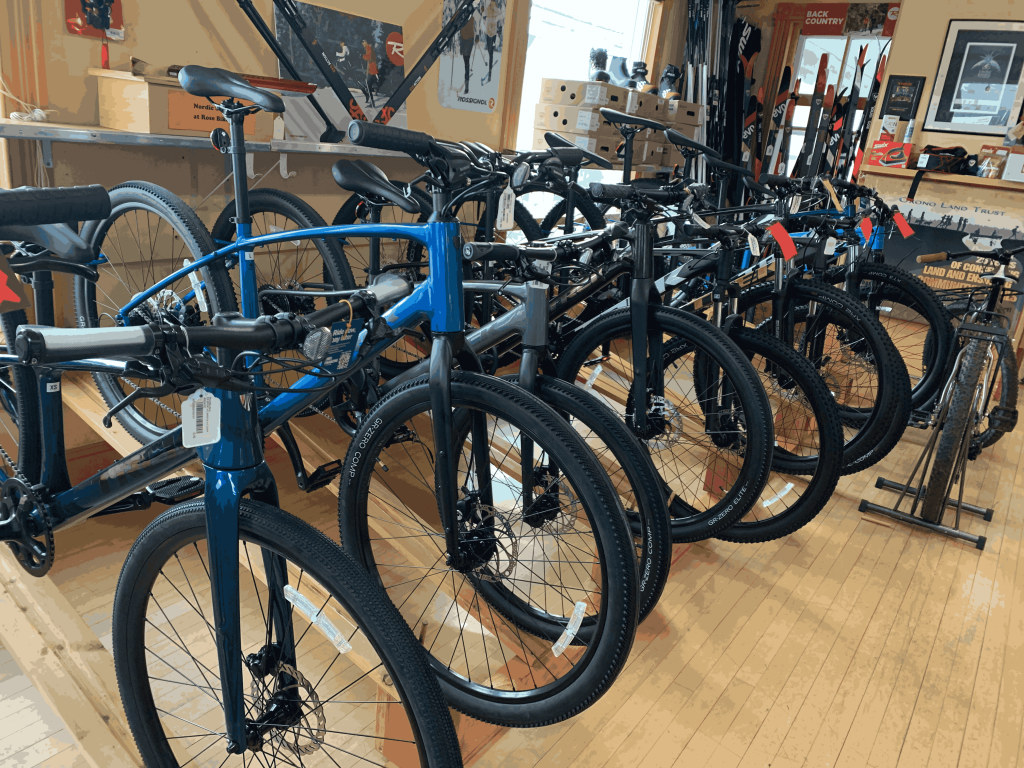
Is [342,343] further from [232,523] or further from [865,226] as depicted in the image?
[865,226]

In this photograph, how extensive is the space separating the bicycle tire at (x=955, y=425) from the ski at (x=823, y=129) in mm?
4640

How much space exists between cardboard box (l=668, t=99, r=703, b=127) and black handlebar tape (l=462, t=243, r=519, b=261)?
131 inches

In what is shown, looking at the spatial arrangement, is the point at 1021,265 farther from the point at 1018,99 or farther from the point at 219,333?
the point at 219,333

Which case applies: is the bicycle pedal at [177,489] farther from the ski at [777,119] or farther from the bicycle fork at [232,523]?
the ski at [777,119]

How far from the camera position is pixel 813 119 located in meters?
6.80

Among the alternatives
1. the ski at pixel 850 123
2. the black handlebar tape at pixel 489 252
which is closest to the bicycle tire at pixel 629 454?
the black handlebar tape at pixel 489 252

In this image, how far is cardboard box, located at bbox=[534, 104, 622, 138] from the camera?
12.7 ft

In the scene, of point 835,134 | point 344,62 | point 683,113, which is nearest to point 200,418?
point 344,62

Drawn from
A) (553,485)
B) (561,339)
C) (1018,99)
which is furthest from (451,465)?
(1018,99)

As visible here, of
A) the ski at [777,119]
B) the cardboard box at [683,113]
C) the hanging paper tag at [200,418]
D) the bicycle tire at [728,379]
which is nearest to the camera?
the hanging paper tag at [200,418]

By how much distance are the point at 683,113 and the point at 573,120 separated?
1.10 meters

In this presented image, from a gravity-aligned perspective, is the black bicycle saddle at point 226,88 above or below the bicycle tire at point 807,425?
above

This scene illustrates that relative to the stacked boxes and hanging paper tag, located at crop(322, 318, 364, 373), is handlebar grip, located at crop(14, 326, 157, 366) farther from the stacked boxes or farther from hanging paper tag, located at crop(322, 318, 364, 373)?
the stacked boxes

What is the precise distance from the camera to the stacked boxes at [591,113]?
388 cm
